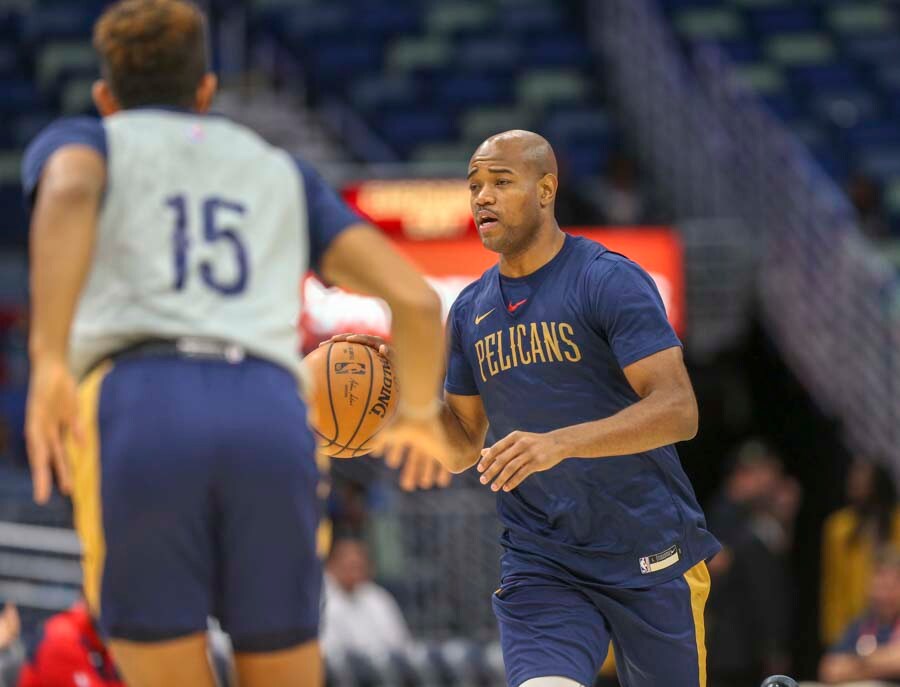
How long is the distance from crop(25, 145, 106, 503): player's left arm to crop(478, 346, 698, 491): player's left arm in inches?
56.0

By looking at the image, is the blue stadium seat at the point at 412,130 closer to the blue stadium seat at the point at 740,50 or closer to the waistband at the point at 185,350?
the blue stadium seat at the point at 740,50

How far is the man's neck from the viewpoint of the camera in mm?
4891

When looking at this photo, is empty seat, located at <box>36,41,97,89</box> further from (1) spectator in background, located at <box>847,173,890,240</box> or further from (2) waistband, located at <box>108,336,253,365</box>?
(2) waistband, located at <box>108,336,253,365</box>

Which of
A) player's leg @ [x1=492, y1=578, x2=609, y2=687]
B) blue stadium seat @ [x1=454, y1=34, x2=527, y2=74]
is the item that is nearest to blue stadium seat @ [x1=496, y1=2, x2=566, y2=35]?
blue stadium seat @ [x1=454, y1=34, x2=527, y2=74]

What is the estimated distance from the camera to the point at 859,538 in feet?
36.6

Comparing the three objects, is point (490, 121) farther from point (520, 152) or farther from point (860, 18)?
point (520, 152)

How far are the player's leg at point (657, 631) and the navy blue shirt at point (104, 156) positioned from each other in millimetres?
1848

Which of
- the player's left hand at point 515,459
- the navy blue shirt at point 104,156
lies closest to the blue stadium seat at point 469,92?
the player's left hand at point 515,459

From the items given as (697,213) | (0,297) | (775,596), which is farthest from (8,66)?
(775,596)

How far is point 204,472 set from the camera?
9.77 feet

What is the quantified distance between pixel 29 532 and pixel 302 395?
25.1 ft

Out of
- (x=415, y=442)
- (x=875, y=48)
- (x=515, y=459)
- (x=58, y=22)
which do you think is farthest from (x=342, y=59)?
(x=415, y=442)

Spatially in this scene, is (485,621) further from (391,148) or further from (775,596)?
(391,148)

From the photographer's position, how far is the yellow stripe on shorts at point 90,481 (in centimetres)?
302
